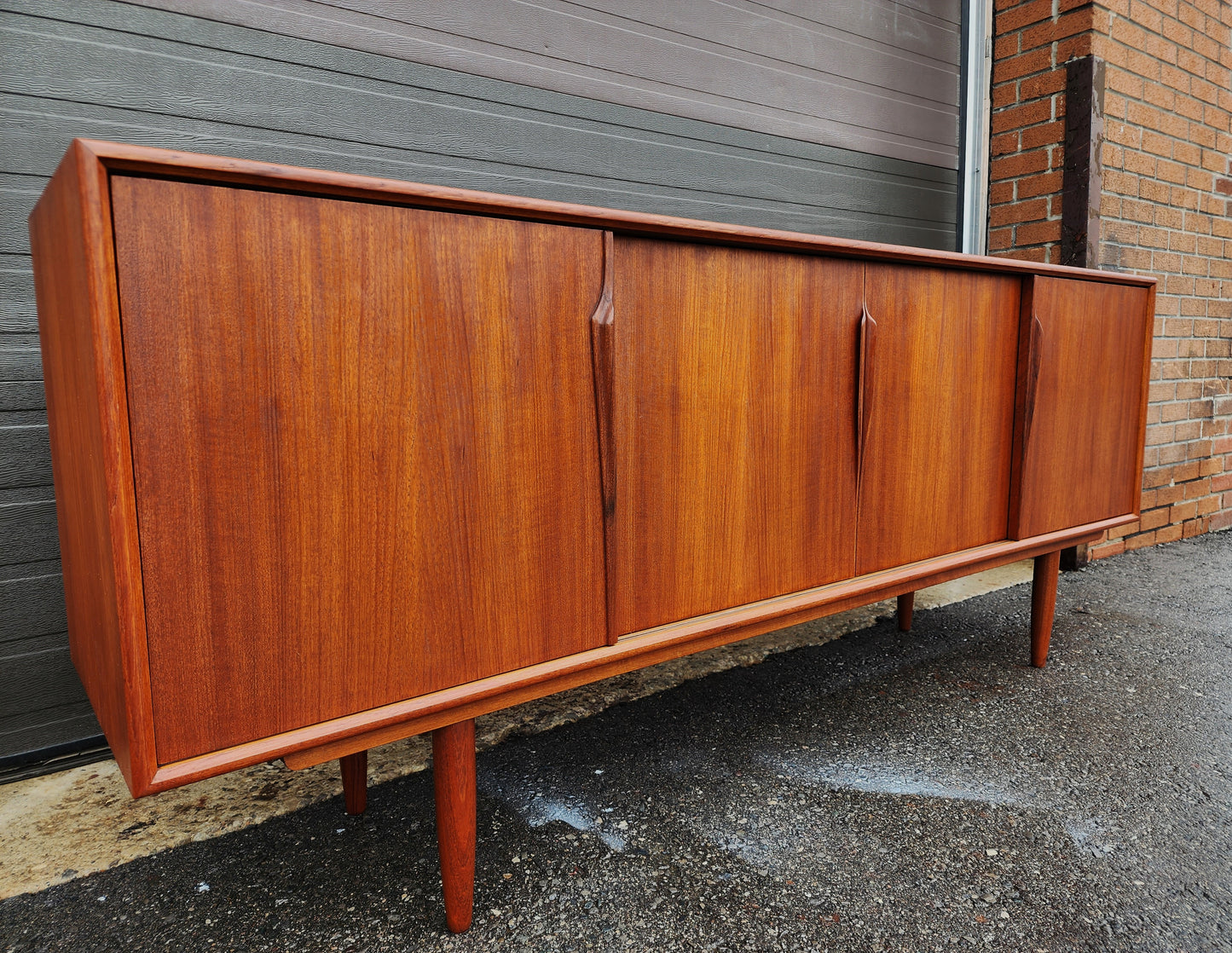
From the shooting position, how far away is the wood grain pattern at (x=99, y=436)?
71cm

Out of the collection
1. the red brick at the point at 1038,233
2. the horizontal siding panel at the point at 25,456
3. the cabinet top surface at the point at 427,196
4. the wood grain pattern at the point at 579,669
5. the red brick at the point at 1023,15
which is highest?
the red brick at the point at 1023,15

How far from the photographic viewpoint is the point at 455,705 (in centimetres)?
97

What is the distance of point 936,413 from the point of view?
150 cm

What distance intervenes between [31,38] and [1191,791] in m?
2.64

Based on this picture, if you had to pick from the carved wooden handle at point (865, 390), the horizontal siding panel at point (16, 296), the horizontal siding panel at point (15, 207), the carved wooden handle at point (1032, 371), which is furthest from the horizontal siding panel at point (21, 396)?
the carved wooden handle at point (1032, 371)

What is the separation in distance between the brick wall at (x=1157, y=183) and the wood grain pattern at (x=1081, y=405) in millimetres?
1159

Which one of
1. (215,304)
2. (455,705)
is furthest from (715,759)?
(215,304)

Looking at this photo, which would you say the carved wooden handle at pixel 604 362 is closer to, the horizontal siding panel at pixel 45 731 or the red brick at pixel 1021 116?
the horizontal siding panel at pixel 45 731

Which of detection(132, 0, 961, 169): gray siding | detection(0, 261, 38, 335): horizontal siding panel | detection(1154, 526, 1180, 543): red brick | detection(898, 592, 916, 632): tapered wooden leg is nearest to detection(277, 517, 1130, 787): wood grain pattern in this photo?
detection(898, 592, 916, 632): tapered wooden leg

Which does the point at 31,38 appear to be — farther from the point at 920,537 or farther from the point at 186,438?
the point at 920,537

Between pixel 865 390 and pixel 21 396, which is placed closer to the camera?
pixel 865 390

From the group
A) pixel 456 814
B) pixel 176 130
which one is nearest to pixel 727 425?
pixel 456 814

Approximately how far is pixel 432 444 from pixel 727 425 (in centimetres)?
50

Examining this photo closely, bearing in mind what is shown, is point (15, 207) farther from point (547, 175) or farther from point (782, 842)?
point (782, 842)
